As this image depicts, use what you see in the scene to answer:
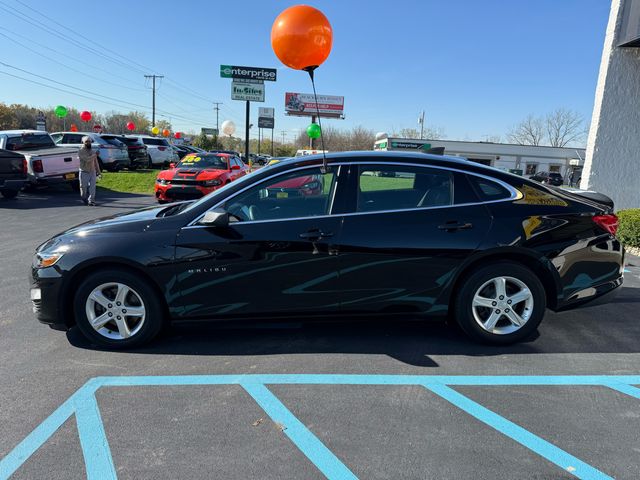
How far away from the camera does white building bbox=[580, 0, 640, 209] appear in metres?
8.35

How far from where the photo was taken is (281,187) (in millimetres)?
3627

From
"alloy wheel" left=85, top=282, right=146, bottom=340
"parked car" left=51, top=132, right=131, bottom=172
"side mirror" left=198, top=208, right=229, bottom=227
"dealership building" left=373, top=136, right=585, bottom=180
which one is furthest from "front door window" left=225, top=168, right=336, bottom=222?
"dealership building" left=373, top=136, right=585, bottom=180

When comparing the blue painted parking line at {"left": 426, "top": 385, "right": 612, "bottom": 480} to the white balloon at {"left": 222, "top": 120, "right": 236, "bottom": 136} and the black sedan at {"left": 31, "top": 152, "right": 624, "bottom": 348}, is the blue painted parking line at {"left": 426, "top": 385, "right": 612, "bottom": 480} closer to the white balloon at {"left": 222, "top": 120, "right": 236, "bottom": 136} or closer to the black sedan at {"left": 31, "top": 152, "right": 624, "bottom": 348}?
the black sedan at {"left": 31, "top": 152, "right": 624, "bottom": 348}

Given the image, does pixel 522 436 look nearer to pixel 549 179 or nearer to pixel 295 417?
pixel 295 417

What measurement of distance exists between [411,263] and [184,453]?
6.95ft

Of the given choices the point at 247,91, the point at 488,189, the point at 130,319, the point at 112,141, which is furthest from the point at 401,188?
the point at 112,141

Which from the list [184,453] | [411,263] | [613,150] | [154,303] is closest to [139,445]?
[184,453]

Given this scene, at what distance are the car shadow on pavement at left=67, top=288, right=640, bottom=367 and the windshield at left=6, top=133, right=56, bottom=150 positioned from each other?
11838 mm

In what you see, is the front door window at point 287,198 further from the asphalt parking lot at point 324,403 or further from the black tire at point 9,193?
the black tire at point 9,193

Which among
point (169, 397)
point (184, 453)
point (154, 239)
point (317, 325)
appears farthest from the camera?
point (317, 325)

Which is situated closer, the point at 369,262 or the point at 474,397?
the point at 474,397

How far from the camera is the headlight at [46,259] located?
3.42m

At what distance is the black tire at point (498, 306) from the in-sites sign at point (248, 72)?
17.0 m

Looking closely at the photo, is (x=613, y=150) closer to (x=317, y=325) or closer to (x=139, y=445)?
(x=317, y=325)
